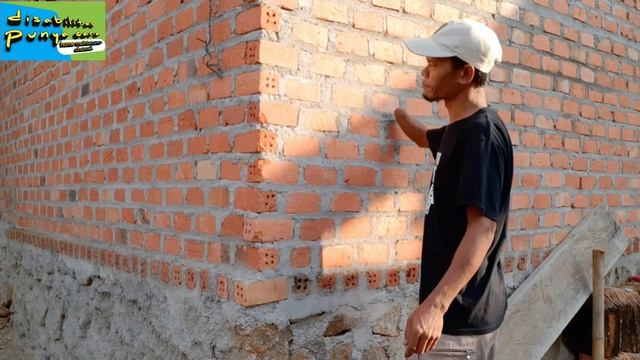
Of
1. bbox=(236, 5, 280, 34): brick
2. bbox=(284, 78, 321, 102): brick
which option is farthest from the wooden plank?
bbox=(236, 5, 280, 34): brick

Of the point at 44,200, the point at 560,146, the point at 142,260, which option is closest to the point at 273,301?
the point at 142,260

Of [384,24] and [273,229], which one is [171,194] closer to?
[273,229]

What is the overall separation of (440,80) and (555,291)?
1714mm

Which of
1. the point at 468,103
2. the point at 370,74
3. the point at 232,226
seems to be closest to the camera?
the point at 468,103

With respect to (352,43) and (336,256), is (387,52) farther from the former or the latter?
(336,256)

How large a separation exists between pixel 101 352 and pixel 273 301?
1543 mm

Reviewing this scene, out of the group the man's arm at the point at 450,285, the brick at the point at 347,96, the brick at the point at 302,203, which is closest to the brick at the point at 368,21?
the brick at the point at 347,96

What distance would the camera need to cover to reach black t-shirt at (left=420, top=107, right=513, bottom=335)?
5.75 ft

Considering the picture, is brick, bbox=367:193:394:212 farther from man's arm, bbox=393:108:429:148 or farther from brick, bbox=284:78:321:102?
brick, bbox=284:78:321:102

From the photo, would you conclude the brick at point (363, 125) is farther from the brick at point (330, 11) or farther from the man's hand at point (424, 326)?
the man's hand at point (424, 326)

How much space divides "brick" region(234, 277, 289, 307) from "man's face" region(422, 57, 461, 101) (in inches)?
33.4

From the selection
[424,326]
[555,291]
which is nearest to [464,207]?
[424,326]

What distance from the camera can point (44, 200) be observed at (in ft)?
13.5

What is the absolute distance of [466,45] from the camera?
1907mm
